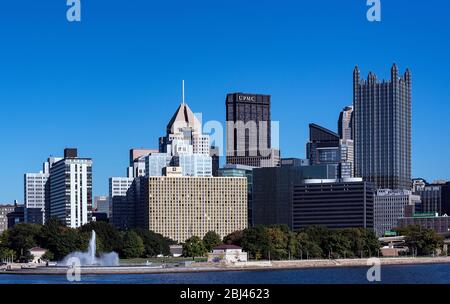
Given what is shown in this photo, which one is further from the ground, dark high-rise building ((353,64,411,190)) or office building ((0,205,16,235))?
dark high-rise building ((353,64,411,190))

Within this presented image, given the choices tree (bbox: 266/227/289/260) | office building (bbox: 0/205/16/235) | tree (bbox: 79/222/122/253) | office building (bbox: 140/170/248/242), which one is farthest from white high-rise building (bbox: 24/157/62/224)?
tree (bbox: 266/227/289/260)

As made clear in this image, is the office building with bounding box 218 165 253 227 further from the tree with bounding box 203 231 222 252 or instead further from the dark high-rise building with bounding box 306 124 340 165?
the tree with bounding box 203 231 222 252

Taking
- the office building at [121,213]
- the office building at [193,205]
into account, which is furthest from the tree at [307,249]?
the office building at [121,213]

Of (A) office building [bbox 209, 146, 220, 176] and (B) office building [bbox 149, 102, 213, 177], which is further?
(A) office building [bbox 209, 146, 220, 176]

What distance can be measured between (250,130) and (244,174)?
22298mm

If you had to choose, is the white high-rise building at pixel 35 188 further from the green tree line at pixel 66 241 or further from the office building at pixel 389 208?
the green tree line at pixel 66 241

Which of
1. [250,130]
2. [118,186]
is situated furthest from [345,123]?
[118,186]

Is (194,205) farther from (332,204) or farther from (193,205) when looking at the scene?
(332,204)

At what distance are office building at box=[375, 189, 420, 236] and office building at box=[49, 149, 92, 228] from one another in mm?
36897

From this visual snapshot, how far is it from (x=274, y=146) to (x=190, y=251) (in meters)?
65.5

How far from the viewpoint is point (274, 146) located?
5610 inches

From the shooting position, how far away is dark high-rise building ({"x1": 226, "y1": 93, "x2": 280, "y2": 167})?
14069 centimetres

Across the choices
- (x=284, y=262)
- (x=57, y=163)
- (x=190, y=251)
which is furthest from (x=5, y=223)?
(x=284, y=262)

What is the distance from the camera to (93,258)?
232ft
